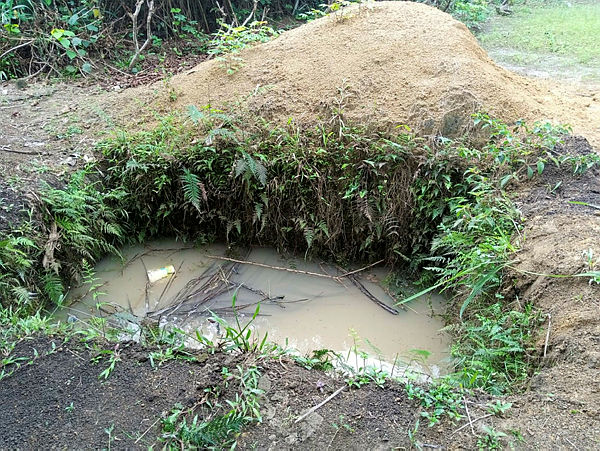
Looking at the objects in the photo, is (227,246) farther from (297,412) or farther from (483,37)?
(483,37)

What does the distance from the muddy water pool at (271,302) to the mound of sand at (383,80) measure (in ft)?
4.24

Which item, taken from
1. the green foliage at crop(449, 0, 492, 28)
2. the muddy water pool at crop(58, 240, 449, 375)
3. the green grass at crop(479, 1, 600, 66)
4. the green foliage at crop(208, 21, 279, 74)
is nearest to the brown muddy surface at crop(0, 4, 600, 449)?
the green foliage at crop(208, 21, 279, 74)

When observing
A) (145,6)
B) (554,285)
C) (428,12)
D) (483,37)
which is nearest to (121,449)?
(554,285)

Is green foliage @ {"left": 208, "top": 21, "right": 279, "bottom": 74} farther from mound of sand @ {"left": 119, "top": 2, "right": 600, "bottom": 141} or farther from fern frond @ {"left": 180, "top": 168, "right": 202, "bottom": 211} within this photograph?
fern frond @ {"left": 180, "top": 168, "right": 202, "bottom": 211}

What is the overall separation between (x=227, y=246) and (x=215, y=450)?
2.34 metres

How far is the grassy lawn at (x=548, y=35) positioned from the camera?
599cm

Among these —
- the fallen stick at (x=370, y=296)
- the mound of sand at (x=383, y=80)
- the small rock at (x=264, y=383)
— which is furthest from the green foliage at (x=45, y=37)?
the small rock at (x=264, y=383)

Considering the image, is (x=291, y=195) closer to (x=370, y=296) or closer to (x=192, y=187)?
(x=192, y=187)

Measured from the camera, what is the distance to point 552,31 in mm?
7004

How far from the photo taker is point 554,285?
2.62 m

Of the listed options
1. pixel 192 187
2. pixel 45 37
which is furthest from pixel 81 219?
pixel 45 37

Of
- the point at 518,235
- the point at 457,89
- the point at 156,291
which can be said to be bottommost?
the point at 156,291

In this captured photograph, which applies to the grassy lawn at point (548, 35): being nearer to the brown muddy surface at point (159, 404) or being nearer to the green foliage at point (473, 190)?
the green foliage at point (473, 190)

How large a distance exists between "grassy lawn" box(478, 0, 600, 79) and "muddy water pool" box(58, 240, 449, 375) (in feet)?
13.1
